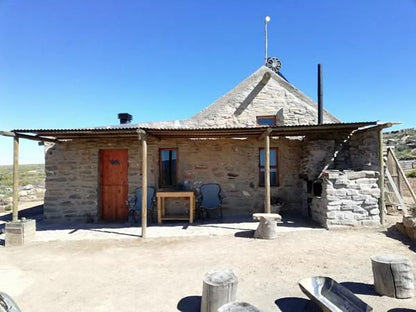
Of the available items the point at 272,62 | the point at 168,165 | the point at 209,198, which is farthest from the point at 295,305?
the point at 272,62

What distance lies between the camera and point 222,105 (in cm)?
835

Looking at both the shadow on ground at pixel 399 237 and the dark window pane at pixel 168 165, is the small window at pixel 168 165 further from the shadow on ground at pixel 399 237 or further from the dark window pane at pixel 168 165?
the shadow on ground at pixel 399 237

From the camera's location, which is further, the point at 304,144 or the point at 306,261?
the point at 304,144

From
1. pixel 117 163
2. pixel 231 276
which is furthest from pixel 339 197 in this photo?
pixel 117 163

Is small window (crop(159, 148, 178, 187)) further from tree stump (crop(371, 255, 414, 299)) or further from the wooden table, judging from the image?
tree stump (crop(371, 255, 414, 299))

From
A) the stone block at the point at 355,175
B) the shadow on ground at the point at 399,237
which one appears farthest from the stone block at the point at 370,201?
the shadow on ground at the point at 399,237

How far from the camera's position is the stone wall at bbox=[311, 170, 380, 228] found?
5809 mm

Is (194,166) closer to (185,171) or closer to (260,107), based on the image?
(185,171)

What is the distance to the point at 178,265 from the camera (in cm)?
395

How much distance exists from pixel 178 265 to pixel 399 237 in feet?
15.1

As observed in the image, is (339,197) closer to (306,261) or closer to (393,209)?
(306,261)

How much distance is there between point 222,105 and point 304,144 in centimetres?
294

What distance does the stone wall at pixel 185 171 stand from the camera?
7.30 meters

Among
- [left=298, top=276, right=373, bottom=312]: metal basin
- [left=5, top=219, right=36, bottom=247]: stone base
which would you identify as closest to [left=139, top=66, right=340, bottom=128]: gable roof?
[left=5, top=219, right=36, bottom=247]: stone base
